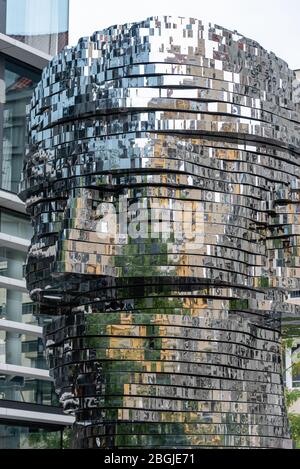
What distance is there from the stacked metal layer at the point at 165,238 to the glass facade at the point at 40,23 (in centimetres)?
1895

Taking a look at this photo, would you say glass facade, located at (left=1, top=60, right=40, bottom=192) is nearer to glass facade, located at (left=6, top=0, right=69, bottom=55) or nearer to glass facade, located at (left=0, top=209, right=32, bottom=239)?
glass facade, located at (left=6, top=0, right=69, bottom=55)

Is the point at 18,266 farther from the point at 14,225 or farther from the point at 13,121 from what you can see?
the point at 13,121

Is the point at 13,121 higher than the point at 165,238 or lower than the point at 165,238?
higher

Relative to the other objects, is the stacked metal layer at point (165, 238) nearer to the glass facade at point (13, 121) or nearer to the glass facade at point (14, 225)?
the glass facade at point (13, 121)

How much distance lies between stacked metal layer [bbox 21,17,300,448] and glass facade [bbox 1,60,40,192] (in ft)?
63.7

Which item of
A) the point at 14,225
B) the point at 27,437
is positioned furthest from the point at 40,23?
the point at 27,437

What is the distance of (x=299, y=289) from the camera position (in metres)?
9.95

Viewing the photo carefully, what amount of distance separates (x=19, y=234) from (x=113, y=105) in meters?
21.0

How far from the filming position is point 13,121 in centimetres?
2995

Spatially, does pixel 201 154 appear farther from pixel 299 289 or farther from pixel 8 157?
pixel 8 157

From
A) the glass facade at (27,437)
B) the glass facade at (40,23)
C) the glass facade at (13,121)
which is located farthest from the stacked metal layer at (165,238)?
the glass facade at (13,121)

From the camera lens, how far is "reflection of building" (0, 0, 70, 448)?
28.9 m

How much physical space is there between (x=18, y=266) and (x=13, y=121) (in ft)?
13.3

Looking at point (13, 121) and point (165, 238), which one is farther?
point (13, 121)
